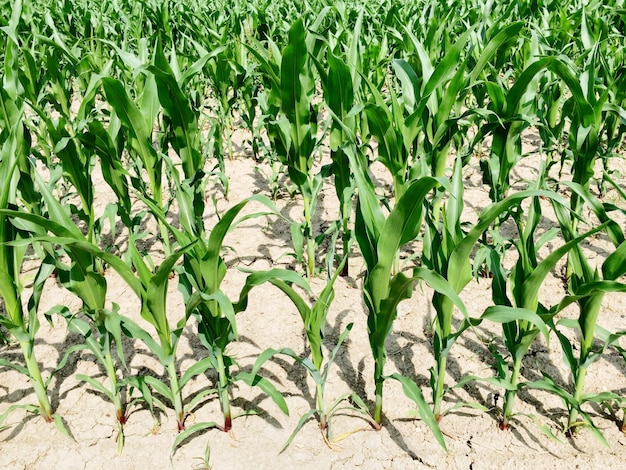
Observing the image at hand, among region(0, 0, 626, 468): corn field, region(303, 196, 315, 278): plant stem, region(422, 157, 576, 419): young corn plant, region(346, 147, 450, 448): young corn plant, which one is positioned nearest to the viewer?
region(346, 147, 450, 448): young corn plant

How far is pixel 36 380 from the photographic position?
6.11 ft

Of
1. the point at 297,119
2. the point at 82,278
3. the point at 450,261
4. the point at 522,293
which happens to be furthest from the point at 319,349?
the point at 297,119

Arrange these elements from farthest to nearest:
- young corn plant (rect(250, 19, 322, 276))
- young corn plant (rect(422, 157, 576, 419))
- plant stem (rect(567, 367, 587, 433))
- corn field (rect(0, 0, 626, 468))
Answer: young corn plant (rect(250, 19, 322, 276))
plant stem (rect(567, 367, 587, 433))
corn field (rect(0, 0, 626, 468))
young corn plant (rect(422, 157, 576, 419))

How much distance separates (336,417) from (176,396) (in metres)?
0.56

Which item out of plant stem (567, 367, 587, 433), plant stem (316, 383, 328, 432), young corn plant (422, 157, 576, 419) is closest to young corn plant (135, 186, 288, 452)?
plant stem (316, 383, 328, 432)

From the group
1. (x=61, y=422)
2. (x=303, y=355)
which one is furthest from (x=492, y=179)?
(x=61, y=422)

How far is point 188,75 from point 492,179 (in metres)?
1.40

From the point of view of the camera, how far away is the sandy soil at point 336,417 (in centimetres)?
183

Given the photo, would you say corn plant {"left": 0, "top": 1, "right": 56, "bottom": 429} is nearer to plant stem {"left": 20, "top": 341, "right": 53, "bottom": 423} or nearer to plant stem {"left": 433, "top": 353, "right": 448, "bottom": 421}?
plant stem {"left": 20, "top": 341, "right": 53, "bottom": 423}

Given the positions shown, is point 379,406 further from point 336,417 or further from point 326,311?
point 326,311

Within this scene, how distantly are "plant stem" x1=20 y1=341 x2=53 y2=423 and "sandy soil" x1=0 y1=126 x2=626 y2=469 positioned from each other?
0.07m

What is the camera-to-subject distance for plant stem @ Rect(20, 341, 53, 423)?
180 centimetres

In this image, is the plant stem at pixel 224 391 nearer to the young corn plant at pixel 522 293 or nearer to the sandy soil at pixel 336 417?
the sandy soil at pixel 336 417

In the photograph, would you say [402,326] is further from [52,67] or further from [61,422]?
[52,67]
